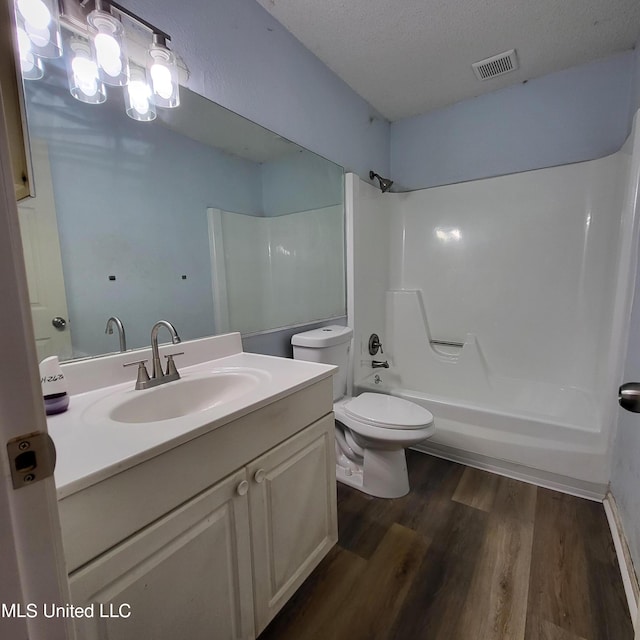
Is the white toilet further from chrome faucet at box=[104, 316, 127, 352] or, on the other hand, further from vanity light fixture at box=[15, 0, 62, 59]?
vanity light fixture at box=[15, 0, 62, 59]

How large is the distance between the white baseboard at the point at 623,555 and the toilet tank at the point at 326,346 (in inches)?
49.8

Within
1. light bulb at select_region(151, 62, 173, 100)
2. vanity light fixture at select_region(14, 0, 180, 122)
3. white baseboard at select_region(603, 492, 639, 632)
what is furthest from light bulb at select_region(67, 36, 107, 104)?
white baseboard at select_region(603, 492, 639, 632)

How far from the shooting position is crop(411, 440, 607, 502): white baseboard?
63.2 inches

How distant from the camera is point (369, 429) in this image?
1.55m

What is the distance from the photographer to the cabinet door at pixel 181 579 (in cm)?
58

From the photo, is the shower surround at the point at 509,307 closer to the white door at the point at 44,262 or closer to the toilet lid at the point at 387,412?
the toilet lid at the point at 387,412

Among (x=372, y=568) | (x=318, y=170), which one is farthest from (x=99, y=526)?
(x=318, y=170)

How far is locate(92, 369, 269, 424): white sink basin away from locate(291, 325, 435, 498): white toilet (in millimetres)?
558

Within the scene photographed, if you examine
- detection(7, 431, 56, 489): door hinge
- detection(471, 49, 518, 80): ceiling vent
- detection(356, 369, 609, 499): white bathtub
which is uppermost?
detection(471, 49, 518, 80): ceiling vent

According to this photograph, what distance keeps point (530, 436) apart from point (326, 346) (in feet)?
3.88

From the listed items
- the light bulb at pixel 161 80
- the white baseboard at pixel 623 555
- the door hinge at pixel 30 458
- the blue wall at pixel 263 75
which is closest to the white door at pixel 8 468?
the door hinge at pixel 30 458

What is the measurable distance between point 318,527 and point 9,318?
1.15 metres

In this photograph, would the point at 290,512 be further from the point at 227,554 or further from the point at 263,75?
the point at 263,75

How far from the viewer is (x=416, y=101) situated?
Result: 7.25 feet
